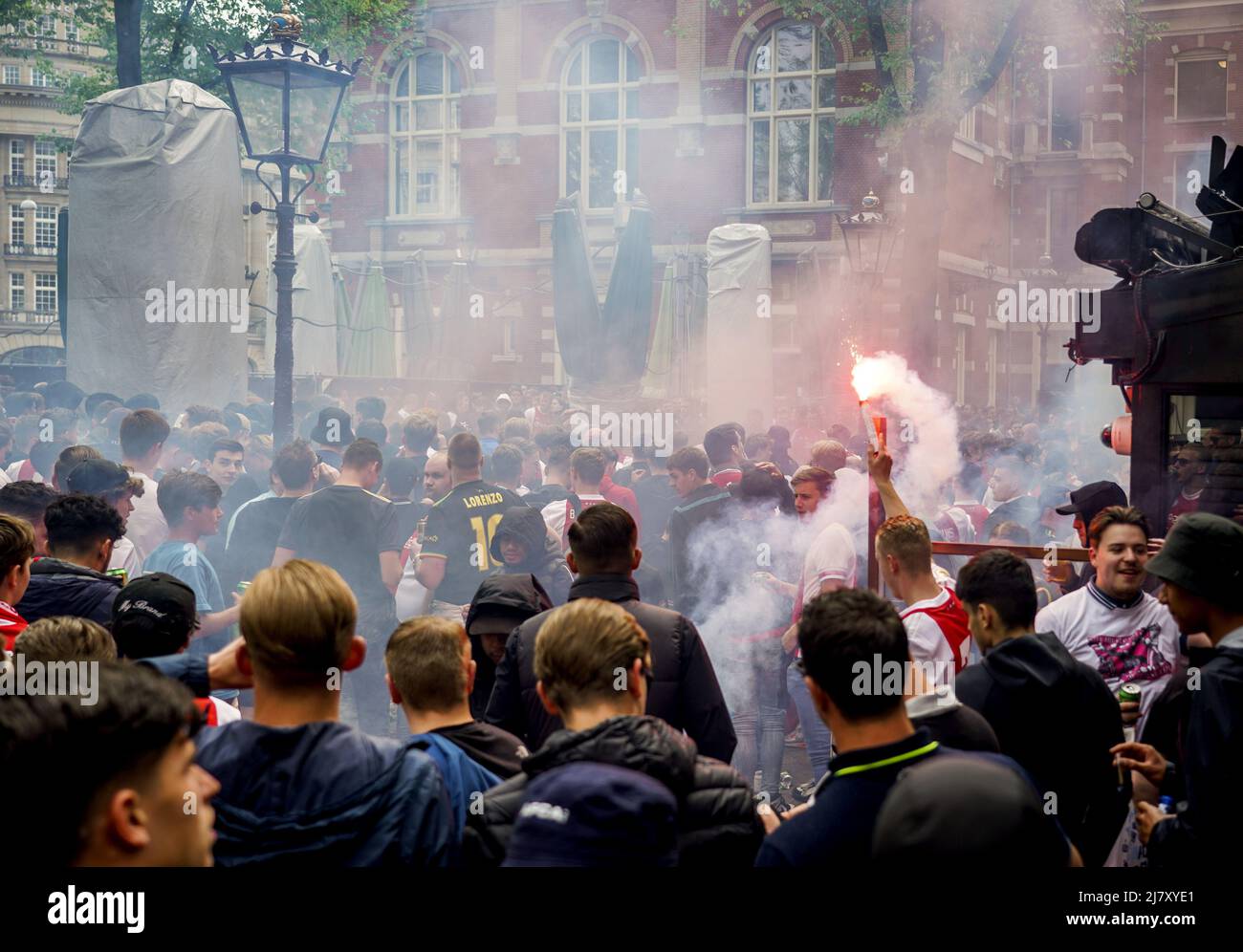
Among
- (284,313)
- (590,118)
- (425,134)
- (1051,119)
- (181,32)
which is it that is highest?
(1051,119)

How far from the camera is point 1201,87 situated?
27547 millimetres

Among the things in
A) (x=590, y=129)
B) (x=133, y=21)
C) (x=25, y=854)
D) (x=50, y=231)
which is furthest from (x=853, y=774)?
(x=50, y=231)

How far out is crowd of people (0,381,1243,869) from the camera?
182 cm

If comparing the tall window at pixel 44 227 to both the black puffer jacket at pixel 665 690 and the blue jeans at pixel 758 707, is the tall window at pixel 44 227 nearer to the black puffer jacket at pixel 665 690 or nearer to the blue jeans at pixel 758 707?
the blue jeans at pixel 758 707

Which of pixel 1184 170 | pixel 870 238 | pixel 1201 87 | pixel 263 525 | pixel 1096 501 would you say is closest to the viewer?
pixel 1096 501

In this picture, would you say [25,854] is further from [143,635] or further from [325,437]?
[325,437]

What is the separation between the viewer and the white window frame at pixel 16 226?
50.0 meters

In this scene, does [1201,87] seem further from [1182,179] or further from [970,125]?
[970,125]

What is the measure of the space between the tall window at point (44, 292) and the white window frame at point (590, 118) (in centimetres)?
3362

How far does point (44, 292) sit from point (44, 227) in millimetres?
3342

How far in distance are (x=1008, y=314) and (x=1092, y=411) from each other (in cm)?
326

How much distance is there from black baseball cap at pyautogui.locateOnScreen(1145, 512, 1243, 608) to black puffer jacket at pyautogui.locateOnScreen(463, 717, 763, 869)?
133 cm

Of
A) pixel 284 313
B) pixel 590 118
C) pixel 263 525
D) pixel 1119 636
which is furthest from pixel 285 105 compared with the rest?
pixel 590 118

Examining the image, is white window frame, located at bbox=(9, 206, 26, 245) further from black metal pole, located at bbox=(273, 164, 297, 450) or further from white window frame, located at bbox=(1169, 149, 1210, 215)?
black metal pole, located at bbox=(273, 164, 297, 450)
